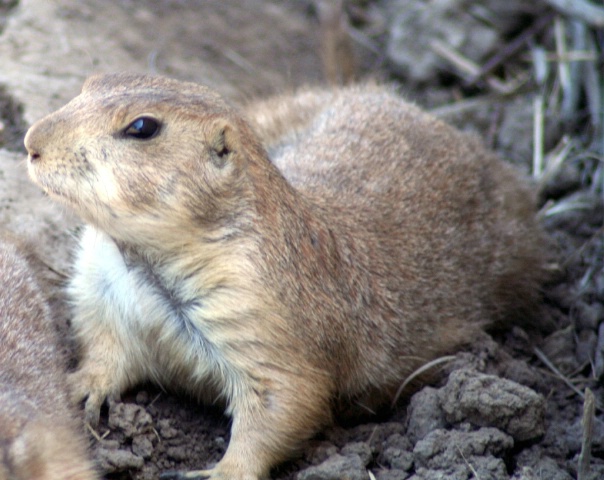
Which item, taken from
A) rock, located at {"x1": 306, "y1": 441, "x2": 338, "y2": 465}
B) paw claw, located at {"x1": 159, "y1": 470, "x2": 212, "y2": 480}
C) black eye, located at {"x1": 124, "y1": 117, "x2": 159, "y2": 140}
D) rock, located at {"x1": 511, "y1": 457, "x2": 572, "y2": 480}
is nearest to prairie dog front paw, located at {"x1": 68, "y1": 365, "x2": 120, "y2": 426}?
paw claw, located at {"x1": 159, "y1": 470, "x2": 212, "y2": 480}

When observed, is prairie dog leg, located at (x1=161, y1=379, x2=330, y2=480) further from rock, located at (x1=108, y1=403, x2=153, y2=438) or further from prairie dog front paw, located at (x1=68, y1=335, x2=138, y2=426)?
prairie dog front paw, located at (x1=68, y1=335, x2=138, y2=426)

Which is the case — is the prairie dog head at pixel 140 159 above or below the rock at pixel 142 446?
above

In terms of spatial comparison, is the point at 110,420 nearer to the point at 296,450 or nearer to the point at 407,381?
the point at 296,450

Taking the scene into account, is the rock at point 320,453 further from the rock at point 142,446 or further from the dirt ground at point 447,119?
the rock at point 142,446

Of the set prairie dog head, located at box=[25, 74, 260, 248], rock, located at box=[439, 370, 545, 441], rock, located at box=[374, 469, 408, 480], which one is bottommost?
rock, located at box=[374, 469, 408, 480]

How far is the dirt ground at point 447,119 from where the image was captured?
4.57 metres

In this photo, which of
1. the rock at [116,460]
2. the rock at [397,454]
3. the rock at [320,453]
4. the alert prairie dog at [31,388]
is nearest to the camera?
the alert prairie dog at [31,388]

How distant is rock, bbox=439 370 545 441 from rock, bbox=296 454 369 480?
1.91 feet

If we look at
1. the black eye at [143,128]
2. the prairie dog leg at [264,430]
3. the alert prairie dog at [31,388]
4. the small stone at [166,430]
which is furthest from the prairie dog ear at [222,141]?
the small stone at [166,430]

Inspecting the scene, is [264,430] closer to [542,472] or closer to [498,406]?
[498,406]

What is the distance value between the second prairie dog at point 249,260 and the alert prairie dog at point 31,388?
0.28m

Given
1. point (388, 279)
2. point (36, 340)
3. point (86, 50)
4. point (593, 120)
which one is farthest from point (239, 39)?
point (36, 340)

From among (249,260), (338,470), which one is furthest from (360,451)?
(249,260)

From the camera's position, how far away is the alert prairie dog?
11.1 feet
